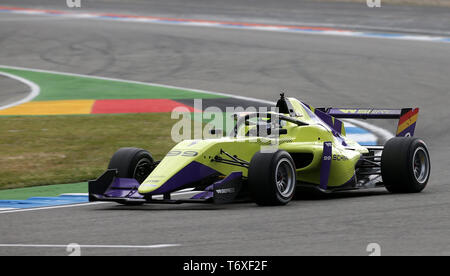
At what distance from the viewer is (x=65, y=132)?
1755 centimetres

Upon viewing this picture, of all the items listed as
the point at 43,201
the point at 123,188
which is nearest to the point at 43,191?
the point at 43,201

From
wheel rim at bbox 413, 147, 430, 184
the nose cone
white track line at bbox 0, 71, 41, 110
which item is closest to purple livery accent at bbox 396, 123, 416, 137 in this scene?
wheel rim at bbox 413, 147, 430, 184

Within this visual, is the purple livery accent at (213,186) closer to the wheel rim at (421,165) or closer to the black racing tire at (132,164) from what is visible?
the black racing tire at (132,164)

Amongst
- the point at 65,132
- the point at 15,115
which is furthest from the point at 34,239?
the point at 15,115

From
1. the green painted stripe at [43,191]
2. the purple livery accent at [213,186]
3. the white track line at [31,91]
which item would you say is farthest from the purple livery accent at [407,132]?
the white track line at [31,91]

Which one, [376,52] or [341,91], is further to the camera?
[376,52]

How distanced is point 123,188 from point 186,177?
0.94 metres

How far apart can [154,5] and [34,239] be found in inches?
1265

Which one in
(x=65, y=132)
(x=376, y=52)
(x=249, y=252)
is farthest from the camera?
(x=376, y=52)

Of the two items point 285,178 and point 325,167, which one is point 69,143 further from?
point 285,178

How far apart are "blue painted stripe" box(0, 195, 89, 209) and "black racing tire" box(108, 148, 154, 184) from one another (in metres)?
0.86

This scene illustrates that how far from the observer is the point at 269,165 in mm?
10352

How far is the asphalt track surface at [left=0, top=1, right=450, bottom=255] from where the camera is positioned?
27.3 ft
